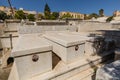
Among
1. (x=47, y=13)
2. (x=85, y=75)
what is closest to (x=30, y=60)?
(x=85, y=75)

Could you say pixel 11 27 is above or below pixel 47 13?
below

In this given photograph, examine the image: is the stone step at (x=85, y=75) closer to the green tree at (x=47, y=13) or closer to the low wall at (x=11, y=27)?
the low wall at (x=11, y=27)

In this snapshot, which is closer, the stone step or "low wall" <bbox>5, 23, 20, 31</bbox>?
the stone step

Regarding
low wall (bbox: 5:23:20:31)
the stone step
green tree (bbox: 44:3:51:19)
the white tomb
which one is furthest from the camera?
green tree (bbox: 44:3:51:19)

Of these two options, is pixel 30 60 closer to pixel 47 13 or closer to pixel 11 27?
pixel 11 27

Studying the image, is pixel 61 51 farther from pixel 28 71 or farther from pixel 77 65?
pixel 28 71

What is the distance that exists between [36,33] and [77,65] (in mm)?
2589

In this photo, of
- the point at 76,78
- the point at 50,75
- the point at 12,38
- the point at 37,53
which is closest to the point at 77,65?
the point at 76,78

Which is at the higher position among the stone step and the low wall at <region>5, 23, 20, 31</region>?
the low wall at <region>5, 23, 20, 31</region>

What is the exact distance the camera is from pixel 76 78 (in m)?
2.25

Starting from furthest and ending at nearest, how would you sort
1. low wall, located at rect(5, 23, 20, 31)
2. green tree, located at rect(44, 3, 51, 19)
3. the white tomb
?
green tree, located at rect(44, 3, 51, 19)
low wall, located at rect(5, 23, 20, 31)
the white tomb

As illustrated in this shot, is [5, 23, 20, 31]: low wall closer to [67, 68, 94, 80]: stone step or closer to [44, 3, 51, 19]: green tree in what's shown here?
[67, 68, 94, 80]: stone step

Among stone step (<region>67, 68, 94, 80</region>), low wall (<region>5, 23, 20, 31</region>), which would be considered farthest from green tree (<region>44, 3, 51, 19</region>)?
stone step (<region>67, 68, 94, 80</region>)

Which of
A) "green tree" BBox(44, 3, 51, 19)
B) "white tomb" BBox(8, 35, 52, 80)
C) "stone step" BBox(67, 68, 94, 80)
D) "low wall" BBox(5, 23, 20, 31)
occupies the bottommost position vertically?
"stone step" BBox(67, 68, 94, 80)
